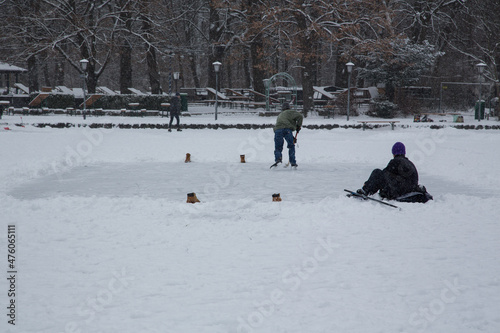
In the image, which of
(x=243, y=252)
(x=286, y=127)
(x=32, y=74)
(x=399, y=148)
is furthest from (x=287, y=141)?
(x=32, y=74)

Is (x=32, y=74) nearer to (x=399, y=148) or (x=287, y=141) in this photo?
(x=287, y=141)

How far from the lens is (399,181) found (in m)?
8.02

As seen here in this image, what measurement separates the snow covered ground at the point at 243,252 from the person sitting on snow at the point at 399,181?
0.31 m

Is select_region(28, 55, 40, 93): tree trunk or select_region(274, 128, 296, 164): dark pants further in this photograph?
select_region(28, 55, 40, 93): tree trunk

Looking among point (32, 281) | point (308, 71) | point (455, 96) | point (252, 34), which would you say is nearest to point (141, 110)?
point (252, 34)

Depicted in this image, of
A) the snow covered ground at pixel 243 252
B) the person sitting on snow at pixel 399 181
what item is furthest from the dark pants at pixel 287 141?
the person sitting on snow at pixel 399 181

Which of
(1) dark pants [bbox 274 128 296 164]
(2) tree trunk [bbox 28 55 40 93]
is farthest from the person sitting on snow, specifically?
(2) tree trunk [bbox 28 55 40 93]

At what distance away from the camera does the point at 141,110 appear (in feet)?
97.7

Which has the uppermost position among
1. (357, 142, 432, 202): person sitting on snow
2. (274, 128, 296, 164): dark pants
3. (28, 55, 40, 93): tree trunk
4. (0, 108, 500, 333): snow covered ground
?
(28, 55, 40, 93): tree trunk

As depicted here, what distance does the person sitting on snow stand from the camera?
7969mm

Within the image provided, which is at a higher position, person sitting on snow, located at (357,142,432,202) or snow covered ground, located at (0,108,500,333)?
person sitting on snow, located at (357,142,432,202)

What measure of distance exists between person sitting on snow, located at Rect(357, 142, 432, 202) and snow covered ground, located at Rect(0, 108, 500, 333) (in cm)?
31

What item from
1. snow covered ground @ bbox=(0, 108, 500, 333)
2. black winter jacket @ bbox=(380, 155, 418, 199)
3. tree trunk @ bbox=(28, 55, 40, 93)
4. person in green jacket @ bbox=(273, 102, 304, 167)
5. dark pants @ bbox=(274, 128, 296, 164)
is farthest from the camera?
tree trunk @ bbox=(28, 55, 40, 93)

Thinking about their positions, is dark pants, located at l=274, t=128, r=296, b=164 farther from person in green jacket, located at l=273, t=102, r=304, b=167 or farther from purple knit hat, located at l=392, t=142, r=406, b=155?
purple knit hat, located at l=392, t=142, r=406, b=155
